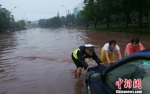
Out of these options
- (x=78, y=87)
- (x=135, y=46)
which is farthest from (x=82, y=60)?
(x=135, y=46)

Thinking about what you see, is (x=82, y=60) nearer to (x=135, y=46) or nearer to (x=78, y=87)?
(x=78, y=87)

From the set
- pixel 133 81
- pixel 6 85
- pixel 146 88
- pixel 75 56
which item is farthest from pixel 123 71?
pixel 6 85

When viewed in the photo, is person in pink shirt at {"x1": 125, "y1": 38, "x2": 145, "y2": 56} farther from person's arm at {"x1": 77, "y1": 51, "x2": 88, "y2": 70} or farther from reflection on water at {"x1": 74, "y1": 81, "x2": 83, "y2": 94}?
reflection on water at {"x1": 74, "y1": 81, "x2": 83, "y2": 94}

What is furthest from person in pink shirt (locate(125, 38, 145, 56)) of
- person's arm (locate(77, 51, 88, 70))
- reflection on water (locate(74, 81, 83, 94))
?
reflection on water (locate(74, 81, 83, 94))

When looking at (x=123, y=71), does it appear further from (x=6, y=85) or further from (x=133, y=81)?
(x=6, y=85)

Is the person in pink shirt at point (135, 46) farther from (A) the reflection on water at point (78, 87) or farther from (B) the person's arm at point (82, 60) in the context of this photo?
(A) the reflection on water at point (78, 87)

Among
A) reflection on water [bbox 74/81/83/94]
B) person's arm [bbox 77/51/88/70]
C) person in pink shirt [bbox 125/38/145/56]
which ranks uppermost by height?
person in pink shirt [bbox 125/38/145/56]

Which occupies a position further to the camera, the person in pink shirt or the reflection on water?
the reflection on water

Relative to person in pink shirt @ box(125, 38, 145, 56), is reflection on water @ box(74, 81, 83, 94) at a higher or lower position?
lower

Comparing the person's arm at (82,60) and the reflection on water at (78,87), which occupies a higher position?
the person's arm at (82,60)

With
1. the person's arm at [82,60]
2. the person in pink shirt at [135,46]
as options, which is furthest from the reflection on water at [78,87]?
the person in pink shirt at [135,46]

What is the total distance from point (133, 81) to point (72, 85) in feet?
11.8

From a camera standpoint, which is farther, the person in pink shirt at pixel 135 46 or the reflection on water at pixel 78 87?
the reflection on water at pixel 78 87

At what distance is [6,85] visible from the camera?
594 cm
